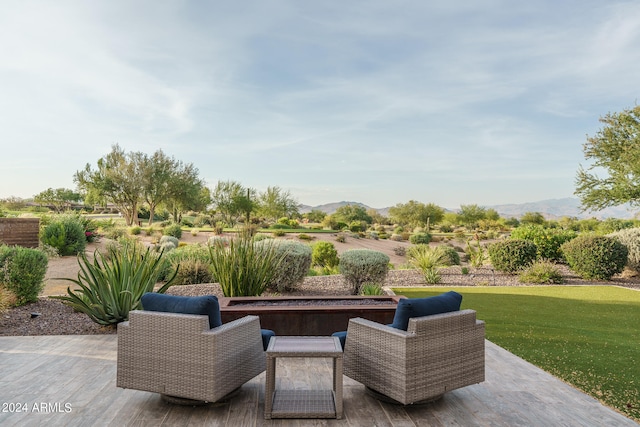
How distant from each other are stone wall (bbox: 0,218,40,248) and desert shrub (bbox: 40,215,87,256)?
1.19ft

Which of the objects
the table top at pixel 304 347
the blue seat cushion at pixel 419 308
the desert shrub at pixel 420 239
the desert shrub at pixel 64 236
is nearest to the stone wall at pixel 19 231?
the desert shrub at pixel 64 236

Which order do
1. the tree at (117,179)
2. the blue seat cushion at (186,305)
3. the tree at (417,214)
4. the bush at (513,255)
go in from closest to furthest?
the blue seat cushion at (186,305) < the bush at (513,255) < the tree at (117,179) < the tree at (417,214)

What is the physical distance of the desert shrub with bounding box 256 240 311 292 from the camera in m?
7.26

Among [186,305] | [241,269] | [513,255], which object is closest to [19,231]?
[241,269]

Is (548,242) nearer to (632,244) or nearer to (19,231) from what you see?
(632,244)

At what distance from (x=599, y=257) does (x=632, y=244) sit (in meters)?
1.34

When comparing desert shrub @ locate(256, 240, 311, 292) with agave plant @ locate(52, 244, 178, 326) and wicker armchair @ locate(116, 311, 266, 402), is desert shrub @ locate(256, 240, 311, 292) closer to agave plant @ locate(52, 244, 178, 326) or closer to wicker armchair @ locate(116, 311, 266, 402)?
agave plant @ locate(52, 244, 178, 326)

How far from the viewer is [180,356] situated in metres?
2.88

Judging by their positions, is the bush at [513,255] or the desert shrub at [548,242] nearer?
the bush at [513,255]

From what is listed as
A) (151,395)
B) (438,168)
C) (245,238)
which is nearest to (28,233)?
(245,238)

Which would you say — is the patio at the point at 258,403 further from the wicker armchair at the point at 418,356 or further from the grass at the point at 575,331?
the grass at the point at 575,331

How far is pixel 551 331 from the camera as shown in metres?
5.56

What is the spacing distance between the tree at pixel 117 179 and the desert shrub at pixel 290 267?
85.1ft

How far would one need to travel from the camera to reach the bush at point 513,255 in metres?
11.5
